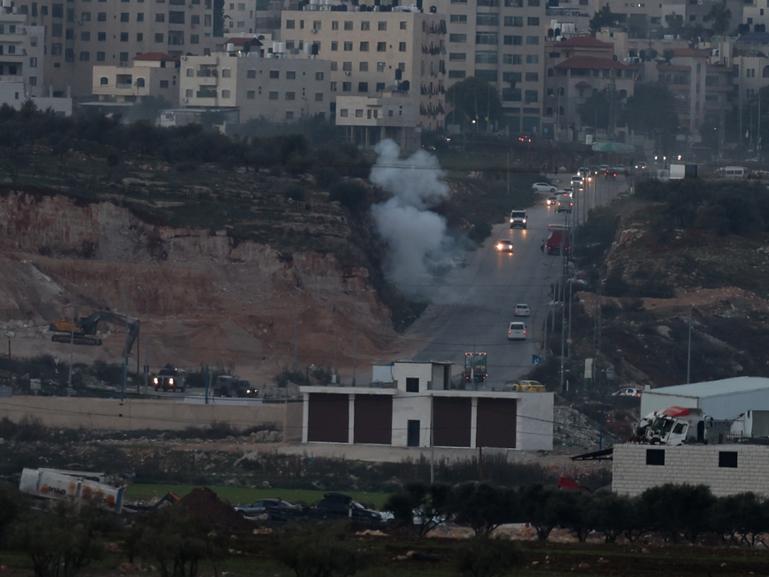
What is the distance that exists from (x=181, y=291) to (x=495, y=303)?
34.9 ft

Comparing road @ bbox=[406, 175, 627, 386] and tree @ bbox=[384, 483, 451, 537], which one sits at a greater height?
road @ bbox=[406, 175, 627, 386]

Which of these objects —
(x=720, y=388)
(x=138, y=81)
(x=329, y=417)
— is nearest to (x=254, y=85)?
(x=138, y=81)

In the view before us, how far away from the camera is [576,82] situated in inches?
5694

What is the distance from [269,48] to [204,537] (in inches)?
3685

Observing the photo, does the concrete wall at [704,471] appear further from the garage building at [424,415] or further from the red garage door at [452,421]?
the red garage door at [452,421]

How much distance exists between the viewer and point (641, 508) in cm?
4884

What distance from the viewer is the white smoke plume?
9694 cm

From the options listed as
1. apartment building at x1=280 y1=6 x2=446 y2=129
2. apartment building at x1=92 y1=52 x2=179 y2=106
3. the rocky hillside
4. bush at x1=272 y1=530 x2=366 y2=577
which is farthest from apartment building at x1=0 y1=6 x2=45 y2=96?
bush at x1=272 y1=530 x2=366 y2=577

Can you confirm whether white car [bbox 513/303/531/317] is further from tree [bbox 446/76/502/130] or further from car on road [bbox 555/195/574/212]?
tree [bbox 446/76/502/130]

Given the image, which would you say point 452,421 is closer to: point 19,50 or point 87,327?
point 87,327

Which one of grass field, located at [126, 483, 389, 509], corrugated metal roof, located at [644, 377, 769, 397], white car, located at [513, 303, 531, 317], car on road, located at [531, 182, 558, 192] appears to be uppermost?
car on road, located at [531, 182, 558, 192]

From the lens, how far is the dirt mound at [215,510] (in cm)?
4827

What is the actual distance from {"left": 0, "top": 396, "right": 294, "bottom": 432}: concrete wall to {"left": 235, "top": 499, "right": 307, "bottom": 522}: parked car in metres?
14.7

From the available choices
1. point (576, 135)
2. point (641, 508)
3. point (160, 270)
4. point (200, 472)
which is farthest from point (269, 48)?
point (641, 508)
